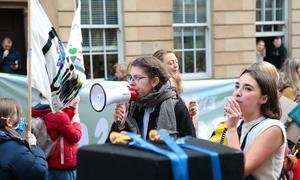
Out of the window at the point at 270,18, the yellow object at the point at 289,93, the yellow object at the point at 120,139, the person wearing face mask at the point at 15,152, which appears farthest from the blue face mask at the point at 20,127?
the window at the point at 270,18

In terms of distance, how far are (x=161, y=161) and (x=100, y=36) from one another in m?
11.2

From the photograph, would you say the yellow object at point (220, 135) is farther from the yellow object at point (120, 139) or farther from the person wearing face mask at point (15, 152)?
the yellow object at point (120, 139)

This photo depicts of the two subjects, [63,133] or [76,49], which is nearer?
[63,133]

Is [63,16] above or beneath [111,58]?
above

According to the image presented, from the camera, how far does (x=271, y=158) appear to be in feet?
8.91

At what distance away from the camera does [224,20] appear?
1389cm

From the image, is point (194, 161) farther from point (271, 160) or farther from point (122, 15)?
point (122, 15)

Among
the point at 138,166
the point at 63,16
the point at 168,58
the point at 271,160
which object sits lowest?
the point at 271,160

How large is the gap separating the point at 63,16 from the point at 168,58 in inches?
289

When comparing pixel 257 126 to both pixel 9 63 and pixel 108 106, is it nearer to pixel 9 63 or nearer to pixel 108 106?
pixel 108 106

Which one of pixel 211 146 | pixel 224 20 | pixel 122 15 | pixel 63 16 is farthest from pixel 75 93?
pixel 224 20

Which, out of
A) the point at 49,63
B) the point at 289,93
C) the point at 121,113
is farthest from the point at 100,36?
the point at 121,113

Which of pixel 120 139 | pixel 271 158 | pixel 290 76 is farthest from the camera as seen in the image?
pixel 290 76

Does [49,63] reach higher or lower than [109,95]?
higher
